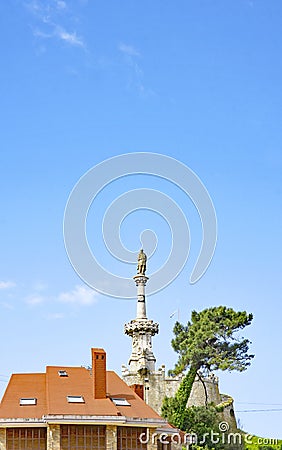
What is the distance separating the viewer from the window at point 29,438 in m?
43.4

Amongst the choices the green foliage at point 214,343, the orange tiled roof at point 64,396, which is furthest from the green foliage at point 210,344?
the orange tiled roof at point 64,396

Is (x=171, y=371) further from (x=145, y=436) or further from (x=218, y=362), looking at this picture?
(x=145, y=436)

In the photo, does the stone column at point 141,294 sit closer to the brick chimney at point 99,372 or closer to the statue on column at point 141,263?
the statue on column at point 141,263

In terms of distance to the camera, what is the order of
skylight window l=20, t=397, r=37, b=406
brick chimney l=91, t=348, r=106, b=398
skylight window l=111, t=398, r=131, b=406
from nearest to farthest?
skylight window l=20, t=397, r=37, b=406
brick chimney l=91, t=348, r=106, b=398
skylight window l=111, t=398, r=131, b=406

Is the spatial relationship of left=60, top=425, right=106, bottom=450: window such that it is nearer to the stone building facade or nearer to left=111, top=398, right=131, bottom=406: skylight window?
the stone building facade

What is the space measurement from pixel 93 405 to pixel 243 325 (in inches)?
1098

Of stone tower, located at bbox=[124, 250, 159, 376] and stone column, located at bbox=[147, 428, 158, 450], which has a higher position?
Answer: stone tower, located at bbox=[124, 250, 159, 376]

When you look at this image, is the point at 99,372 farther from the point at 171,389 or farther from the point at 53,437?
the point at 171,389

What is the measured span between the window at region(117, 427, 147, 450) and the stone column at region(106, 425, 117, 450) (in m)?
0.36

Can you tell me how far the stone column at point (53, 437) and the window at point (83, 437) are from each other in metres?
0.22

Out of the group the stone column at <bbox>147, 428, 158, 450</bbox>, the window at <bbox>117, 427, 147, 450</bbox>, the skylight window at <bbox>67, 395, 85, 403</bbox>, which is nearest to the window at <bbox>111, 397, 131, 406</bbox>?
the window at <bbox>117, 427, 147, 450</bbox>

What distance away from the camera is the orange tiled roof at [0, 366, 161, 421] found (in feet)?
144

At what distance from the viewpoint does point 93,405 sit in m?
44.8

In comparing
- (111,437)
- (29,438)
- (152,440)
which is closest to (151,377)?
(152,440)
